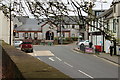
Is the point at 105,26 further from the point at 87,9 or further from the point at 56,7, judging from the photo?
the point at 56,7

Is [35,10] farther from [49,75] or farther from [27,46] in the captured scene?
[27,46]

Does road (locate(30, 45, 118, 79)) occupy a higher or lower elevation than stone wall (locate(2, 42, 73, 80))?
lower

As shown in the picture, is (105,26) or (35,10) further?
(35,10)

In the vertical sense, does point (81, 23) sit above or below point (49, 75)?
above

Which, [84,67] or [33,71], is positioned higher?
[33,71]

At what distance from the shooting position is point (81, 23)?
6742mm

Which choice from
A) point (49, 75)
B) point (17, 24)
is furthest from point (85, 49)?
point (17, 24)

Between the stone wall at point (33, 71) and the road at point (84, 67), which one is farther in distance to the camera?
the road at point (84, 67)

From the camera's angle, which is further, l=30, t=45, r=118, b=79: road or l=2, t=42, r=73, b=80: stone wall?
l=30, t=45, r=118, b=79: road

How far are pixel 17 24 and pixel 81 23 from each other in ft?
279

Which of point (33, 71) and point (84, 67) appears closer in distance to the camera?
point (33, 71)

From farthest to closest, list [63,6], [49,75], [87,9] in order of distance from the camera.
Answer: [63,6], [87,9], [49,75]

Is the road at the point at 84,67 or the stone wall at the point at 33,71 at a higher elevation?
the stone wall at the point at 33,71

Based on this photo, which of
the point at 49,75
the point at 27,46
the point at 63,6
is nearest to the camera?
the point at 49,75
